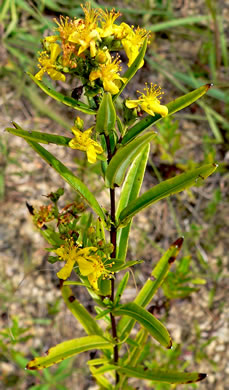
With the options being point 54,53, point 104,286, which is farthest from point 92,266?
point 54,53

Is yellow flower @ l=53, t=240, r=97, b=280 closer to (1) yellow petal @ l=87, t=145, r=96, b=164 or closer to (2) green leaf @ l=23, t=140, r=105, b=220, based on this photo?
(2) green leaf @ l=23, t=140, r=105, b=220

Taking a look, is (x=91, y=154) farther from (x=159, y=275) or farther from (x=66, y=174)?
(x=159, y=275)

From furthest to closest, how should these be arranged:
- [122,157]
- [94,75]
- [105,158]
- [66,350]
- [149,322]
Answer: [66,350]
[149,322]
[105,158]
[122,157]
[94,75]

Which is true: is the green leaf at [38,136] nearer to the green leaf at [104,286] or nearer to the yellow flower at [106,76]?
the yellow flower at [106,76]

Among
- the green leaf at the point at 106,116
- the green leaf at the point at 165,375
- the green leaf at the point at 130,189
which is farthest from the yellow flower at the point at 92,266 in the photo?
the green leaf at the point at 165,375

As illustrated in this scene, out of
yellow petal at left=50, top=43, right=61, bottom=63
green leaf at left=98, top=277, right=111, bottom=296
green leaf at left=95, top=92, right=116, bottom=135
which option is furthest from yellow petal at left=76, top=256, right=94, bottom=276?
yellow petal at left=50, top=43, right=61, bottom=63

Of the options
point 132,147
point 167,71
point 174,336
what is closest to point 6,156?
point 167,71
